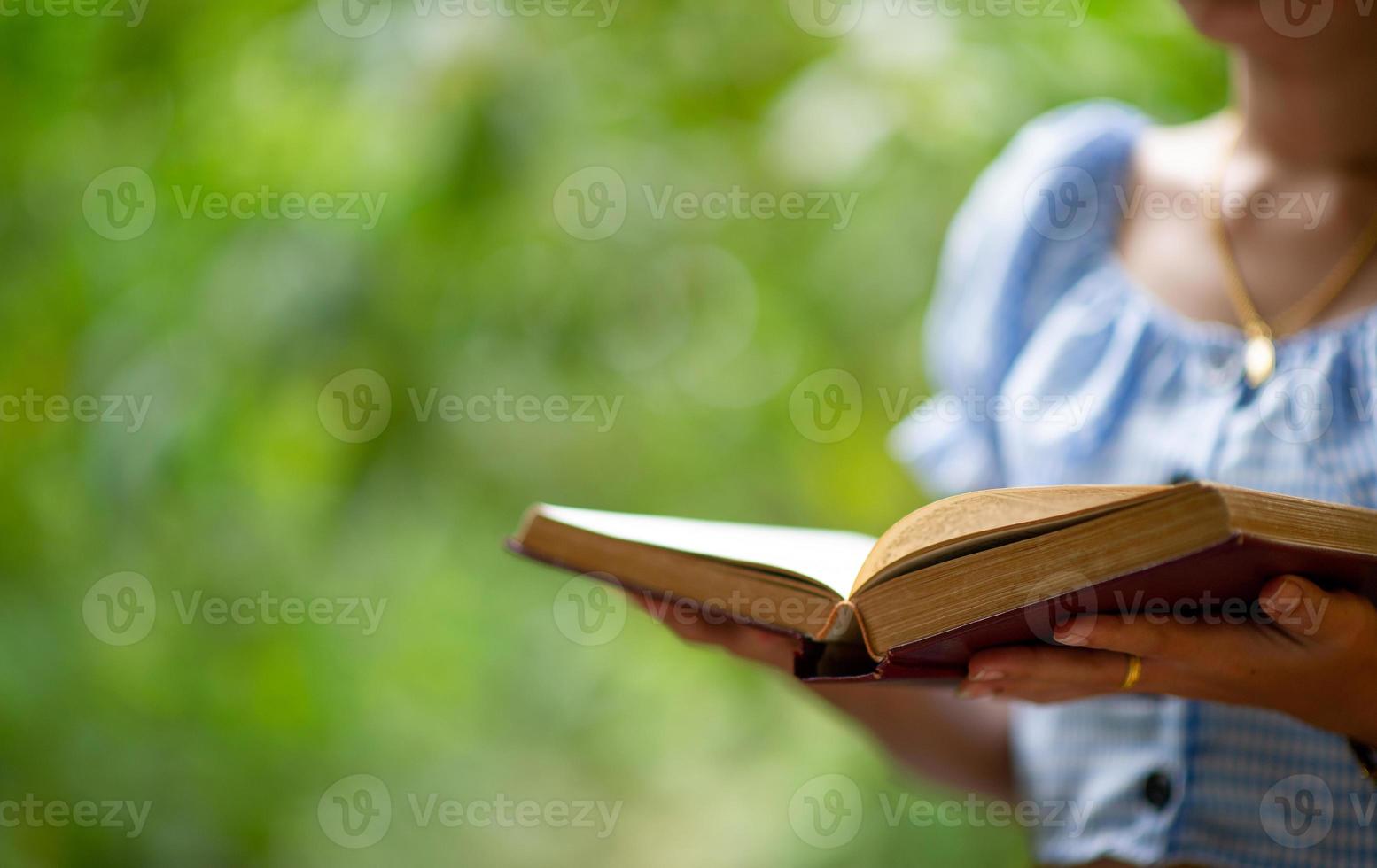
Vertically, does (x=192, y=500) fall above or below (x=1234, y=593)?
below

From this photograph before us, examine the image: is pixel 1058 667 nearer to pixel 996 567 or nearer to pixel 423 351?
pixel 996 567

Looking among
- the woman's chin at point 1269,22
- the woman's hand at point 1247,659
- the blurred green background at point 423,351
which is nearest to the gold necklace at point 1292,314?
the woman's chin at point 1269,22

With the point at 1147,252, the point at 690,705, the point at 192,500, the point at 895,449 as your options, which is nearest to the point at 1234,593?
the point at 1147,252

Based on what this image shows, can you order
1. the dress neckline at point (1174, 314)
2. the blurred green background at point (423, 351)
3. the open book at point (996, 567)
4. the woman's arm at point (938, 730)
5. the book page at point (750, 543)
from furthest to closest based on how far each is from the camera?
the blurred green background at point (423, 351), the woman's arm at point (938, 730), the dress neckline at point (1174, 314), the book page at point (750, 543), the open book at point (996, 567)

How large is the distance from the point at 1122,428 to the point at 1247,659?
288 mm

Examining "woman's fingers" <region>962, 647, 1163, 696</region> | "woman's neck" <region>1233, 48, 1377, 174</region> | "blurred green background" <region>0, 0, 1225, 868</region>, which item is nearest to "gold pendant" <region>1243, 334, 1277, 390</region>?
"woman's neck" <region>1233, 48, 1377, 174</region>

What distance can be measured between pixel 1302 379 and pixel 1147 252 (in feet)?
0.58

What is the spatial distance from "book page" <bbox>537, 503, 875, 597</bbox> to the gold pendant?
0.26 m

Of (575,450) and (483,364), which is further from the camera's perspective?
(575,450)

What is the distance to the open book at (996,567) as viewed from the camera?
0.43m

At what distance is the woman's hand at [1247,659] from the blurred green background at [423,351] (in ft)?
2.20

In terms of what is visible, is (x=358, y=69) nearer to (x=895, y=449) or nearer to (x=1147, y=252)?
(x=895, y=449)

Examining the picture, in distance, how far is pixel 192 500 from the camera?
1356 millimetres

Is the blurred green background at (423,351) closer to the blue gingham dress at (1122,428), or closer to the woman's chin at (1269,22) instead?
the blue gingham dress at (1122,428)
